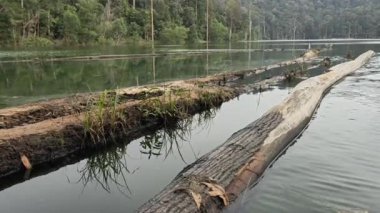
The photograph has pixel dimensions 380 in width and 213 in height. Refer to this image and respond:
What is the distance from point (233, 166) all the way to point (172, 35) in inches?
2637

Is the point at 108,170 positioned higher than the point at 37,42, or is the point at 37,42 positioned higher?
the point at 37,42

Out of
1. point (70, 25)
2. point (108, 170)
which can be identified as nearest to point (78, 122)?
point (108, 170)

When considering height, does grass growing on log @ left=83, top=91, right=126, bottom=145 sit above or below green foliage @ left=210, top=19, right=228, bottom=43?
below

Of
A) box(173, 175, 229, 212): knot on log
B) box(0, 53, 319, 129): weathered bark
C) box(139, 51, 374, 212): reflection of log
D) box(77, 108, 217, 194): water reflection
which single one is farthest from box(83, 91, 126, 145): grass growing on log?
box(173, 175, 229, 212): knot on log

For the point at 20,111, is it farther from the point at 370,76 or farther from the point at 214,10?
the point at 214,10

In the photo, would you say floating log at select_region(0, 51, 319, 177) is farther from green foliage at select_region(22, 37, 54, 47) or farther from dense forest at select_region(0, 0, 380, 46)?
green foliage at select_region(22, 37, 54, 47)

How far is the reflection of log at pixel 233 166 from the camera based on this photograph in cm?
495

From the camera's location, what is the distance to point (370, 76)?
67.6 feet

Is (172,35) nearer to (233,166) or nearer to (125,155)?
(125,155)

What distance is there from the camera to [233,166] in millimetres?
6102

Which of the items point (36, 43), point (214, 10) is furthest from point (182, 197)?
point (214, 10)

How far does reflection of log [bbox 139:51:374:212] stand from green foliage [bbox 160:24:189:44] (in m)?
62.4

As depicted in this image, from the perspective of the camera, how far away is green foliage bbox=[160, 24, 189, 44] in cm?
7150

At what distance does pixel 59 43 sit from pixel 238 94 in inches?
1678
